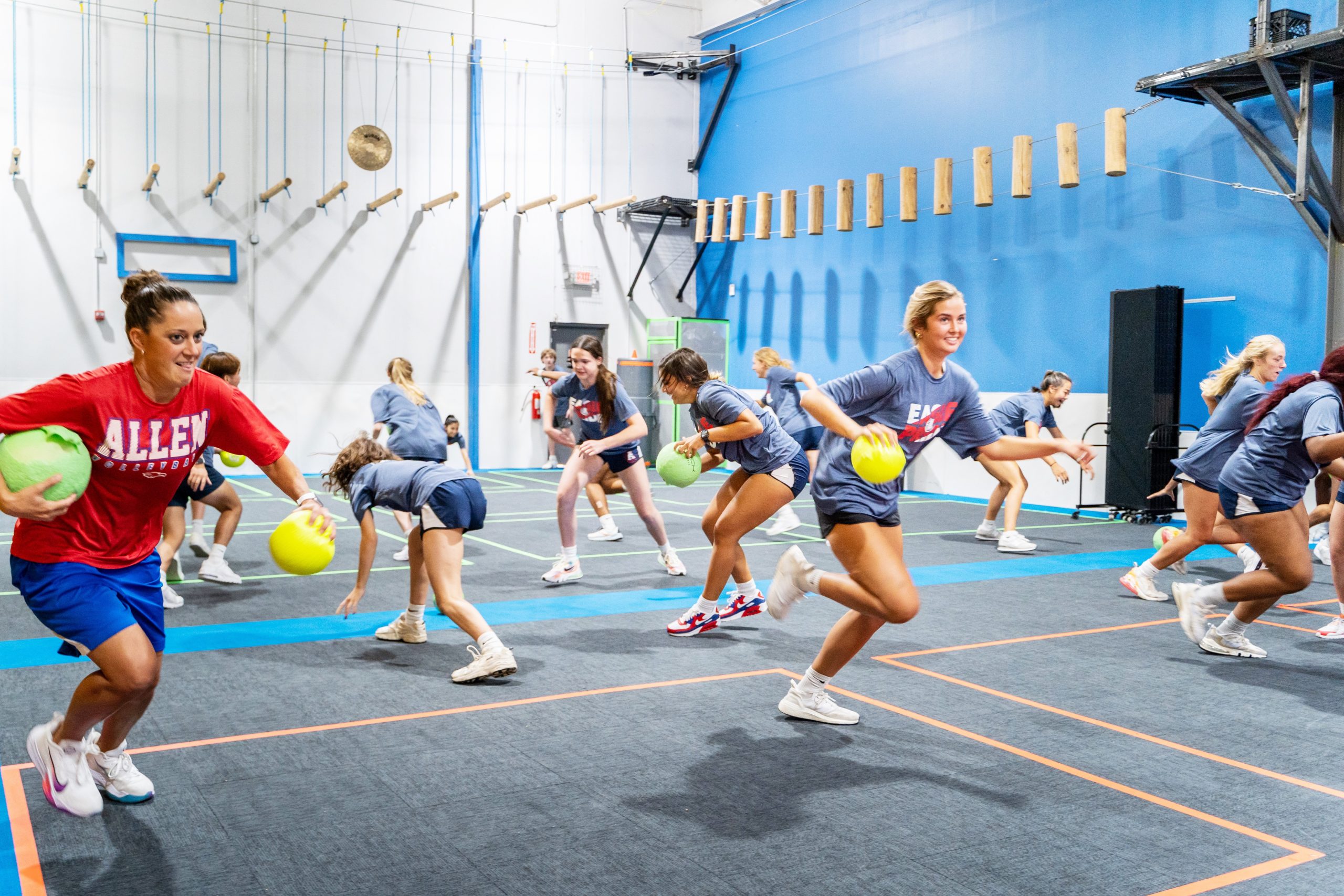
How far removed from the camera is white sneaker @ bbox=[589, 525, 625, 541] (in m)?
9.76

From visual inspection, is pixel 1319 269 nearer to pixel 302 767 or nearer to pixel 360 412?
pixel 302 767

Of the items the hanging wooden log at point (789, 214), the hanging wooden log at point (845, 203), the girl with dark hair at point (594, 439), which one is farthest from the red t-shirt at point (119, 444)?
the hanging wooden log at point (789, 214)

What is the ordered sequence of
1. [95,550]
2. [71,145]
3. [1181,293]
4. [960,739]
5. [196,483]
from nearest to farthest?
[95,550] < [960,739] < [196,483] < [1181,293] < [71,145]

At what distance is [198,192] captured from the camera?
15.2 m

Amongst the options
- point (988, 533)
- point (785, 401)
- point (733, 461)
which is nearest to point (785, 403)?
point (785, 401)

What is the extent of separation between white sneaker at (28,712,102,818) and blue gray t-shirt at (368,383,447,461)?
4268mm

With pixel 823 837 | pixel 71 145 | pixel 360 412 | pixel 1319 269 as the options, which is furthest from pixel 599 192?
pixel 823 837

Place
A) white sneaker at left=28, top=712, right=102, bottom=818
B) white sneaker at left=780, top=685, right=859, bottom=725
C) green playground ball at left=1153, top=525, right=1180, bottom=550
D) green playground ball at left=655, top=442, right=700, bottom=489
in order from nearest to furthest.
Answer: white sneaker at left=28, top=712, right=102, bottom=818
white sneaker at left=780, top=685, right=859, bottom=725
green playground ball at left=655, top=442, right=700, bottom=489
green playground ball at left=1153, top=525, right=1180, bottom=550

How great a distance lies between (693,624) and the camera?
6.01 meters

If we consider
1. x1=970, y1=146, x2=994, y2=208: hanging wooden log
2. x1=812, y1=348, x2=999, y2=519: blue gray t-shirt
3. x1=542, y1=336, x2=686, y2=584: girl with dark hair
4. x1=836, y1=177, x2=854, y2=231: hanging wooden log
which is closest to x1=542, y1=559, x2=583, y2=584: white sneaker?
x1=542, y1=336, x2=686, y2=584: girl with dark hair

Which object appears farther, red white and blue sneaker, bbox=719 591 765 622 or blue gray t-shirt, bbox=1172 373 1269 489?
red white and blue sneaker, bbox=719 591 765 622

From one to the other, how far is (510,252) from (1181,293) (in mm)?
10093

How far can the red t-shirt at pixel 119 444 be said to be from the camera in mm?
3045

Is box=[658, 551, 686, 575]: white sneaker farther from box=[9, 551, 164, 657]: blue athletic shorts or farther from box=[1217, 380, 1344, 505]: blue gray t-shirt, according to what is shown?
box=[9, 551, 164, 657]: blue athletic shorts
